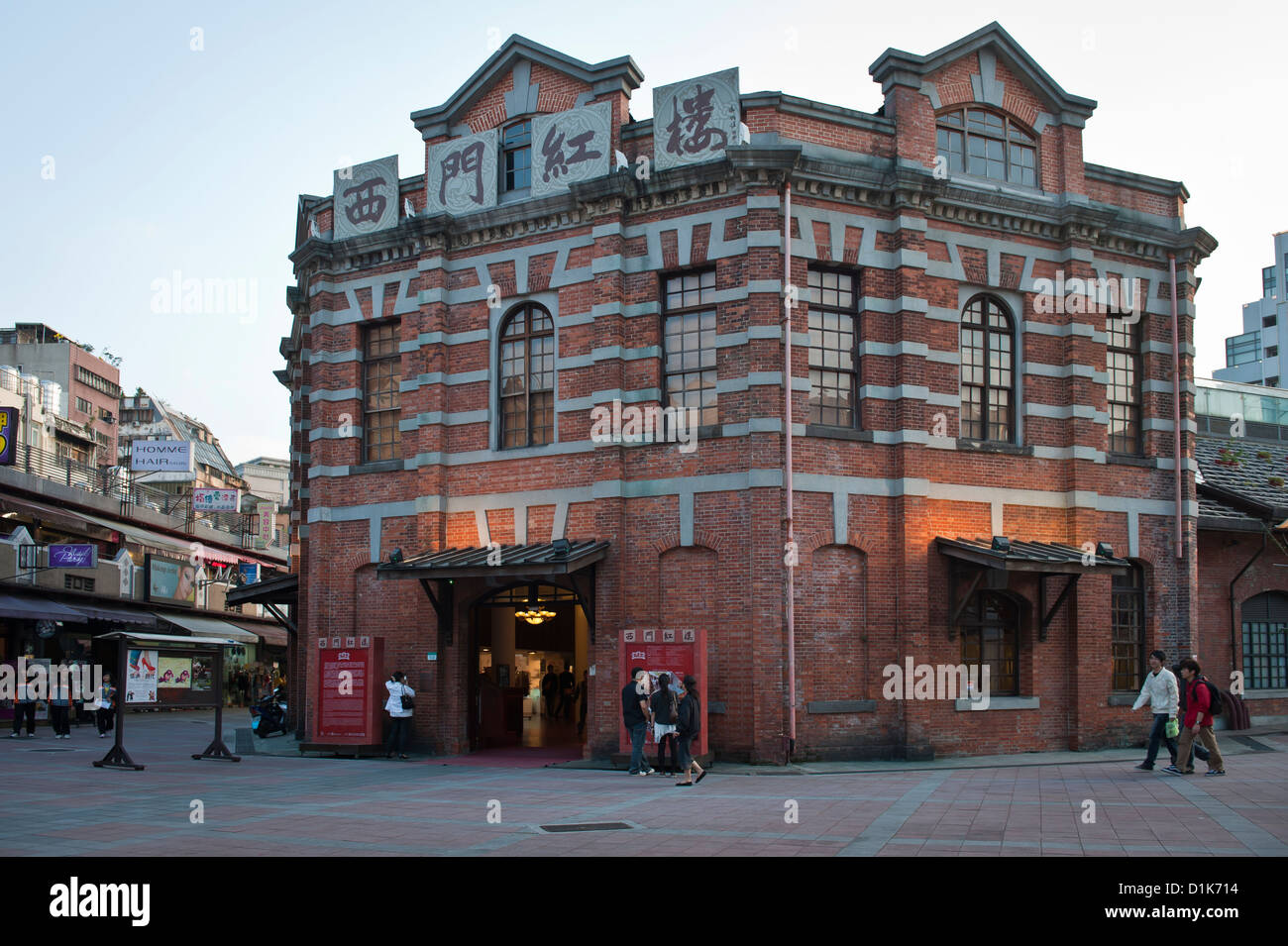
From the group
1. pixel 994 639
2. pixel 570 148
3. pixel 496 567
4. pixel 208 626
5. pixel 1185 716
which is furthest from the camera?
pixel 208 626

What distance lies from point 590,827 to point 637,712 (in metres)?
5.60

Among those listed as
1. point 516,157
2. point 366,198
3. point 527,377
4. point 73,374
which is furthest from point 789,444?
point 73,374

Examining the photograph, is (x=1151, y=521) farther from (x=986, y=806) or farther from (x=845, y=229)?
(x=986, y=806)

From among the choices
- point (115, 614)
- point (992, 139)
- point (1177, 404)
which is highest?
point (992, 139)

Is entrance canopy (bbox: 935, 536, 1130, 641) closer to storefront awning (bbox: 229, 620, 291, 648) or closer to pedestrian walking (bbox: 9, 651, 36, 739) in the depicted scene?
pedestrian walking (bbox: 9, 651, 36, 739)

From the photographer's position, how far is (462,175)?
75.2ft

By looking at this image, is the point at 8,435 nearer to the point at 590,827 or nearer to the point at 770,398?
the point at 770,398

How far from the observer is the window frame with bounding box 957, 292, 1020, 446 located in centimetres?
2159

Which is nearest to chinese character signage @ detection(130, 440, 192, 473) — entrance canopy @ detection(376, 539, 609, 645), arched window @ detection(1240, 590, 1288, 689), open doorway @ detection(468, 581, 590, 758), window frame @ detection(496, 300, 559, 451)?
open doorway @ detection(468, 581, 590, 758)

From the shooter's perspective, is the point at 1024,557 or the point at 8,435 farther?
the point at 8,435

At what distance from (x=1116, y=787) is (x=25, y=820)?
540 inches

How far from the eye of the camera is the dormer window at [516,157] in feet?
74.7

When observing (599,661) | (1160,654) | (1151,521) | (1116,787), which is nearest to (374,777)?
(599,661)

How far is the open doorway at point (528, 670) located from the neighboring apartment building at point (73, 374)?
3330 cm
